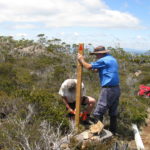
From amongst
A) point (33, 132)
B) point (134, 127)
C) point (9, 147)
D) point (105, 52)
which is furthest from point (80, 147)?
point (134, 127)

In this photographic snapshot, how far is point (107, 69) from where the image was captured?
4496 mm

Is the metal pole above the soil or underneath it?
above

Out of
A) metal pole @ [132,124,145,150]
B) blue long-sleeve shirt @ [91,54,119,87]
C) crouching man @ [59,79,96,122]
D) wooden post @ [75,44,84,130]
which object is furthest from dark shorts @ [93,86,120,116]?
metal pole @ [132,124,145,150]

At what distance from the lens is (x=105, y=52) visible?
454 centimetres

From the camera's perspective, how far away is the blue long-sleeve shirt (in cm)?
445

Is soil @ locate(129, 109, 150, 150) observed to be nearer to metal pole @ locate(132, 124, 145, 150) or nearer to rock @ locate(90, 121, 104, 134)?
metal pole @ locate(132, 124, 145, 150)

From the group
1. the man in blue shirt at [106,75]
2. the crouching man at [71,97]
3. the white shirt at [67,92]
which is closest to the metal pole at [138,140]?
the man in blue shirt at [106,75]

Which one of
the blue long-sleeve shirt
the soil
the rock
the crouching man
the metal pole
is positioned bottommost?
the soil

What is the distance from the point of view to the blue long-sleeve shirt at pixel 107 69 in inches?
175

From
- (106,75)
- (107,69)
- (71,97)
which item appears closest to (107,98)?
(106,75)

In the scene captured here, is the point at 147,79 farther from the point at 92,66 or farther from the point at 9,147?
the point at 9,147

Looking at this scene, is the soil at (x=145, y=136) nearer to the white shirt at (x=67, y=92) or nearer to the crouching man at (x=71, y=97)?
the crouching man at (x=71, y=97)

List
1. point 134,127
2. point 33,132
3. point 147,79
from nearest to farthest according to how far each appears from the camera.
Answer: point 33,132
point 134,127
point 147,79

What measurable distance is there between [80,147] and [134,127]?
2.02m
